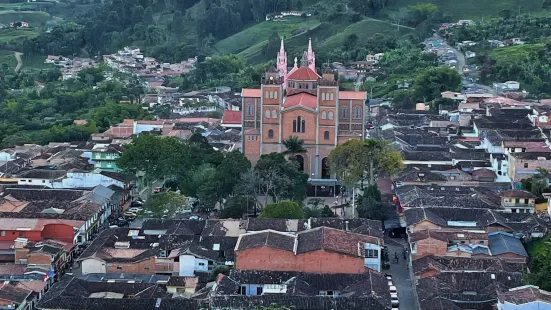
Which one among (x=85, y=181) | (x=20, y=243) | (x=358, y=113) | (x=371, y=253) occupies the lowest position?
(x=20, y=243)

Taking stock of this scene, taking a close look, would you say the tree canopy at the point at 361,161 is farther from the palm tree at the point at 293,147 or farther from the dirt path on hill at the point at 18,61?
the dirt path on hill at the point at 18,61

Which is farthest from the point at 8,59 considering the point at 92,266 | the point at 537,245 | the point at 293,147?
the point at 537,245

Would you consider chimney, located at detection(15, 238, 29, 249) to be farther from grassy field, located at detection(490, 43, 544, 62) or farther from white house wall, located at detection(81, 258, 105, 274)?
grassy field, located at detection(490, 43, 544, 62)

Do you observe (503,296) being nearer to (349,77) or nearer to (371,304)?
(371,304)

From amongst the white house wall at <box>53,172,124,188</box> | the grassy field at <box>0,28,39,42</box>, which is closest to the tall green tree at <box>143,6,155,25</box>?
the grassy field at <box>0,28,39,42</box>

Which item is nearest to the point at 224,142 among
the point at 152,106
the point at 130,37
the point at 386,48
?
the point at 152,106

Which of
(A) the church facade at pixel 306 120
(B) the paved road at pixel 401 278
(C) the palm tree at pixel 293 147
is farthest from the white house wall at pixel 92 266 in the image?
(A) the church facade at pixel 306 120

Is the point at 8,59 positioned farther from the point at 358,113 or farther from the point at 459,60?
the point at 358,113
